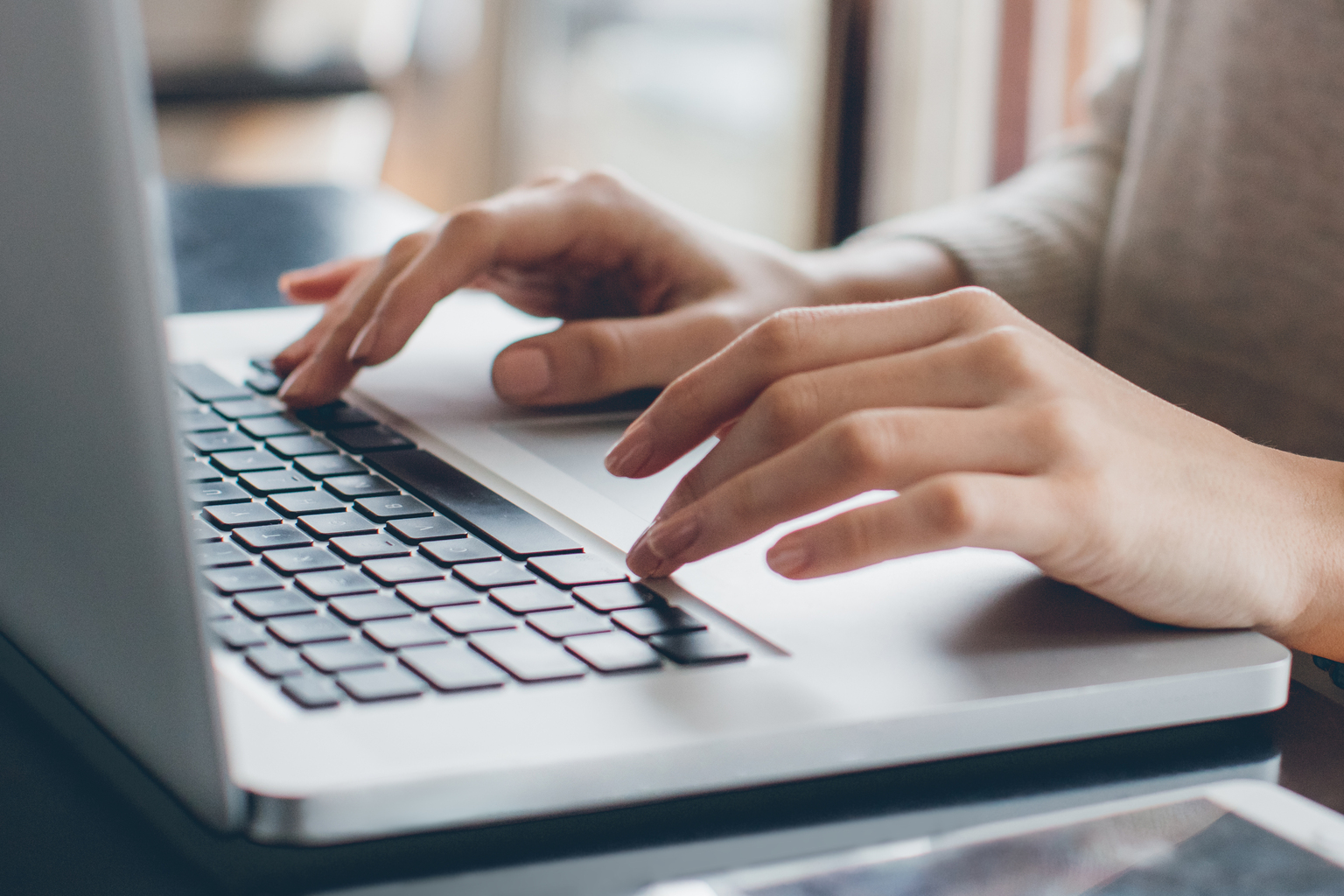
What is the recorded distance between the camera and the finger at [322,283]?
0.74 m

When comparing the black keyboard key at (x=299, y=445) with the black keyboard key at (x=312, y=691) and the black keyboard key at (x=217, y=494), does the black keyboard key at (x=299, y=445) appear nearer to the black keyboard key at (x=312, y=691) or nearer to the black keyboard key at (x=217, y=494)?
the black keyboard key at (x=217, y=494)

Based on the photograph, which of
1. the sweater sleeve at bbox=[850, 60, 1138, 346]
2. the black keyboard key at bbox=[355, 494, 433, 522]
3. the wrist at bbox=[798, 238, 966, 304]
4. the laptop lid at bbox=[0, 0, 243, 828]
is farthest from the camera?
the sweater sleeve at bbox=[850, 60, 1138, 346]

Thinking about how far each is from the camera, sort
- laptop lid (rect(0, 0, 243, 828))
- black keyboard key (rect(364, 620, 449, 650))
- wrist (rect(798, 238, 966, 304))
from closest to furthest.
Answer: laptop lid (rect(0, 0, 243, 828)) → black keyboard key (rect(364, 620, 449, 650)) → wrist (rect(798, 238, 966, 304))

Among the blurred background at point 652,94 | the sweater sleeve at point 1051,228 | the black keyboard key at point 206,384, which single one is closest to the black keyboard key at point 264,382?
Answer: the black keyboard key at point 206,384

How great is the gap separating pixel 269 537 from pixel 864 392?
18cm

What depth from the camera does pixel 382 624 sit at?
0.33 meters

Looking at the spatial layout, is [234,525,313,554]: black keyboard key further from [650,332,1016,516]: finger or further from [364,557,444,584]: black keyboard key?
[650,332,1016,516]: finger

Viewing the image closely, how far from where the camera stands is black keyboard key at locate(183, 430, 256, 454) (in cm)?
50

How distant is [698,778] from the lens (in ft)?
0.95

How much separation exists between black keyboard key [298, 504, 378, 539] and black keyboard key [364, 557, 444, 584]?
0.09 feet

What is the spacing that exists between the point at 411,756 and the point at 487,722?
0.07 feet

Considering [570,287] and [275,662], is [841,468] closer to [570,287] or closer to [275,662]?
[275,662]

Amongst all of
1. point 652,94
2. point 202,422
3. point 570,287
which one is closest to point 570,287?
point 570,287

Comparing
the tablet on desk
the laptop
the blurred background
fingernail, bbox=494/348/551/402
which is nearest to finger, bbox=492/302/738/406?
fingernail, bbox=494/348/551/402
